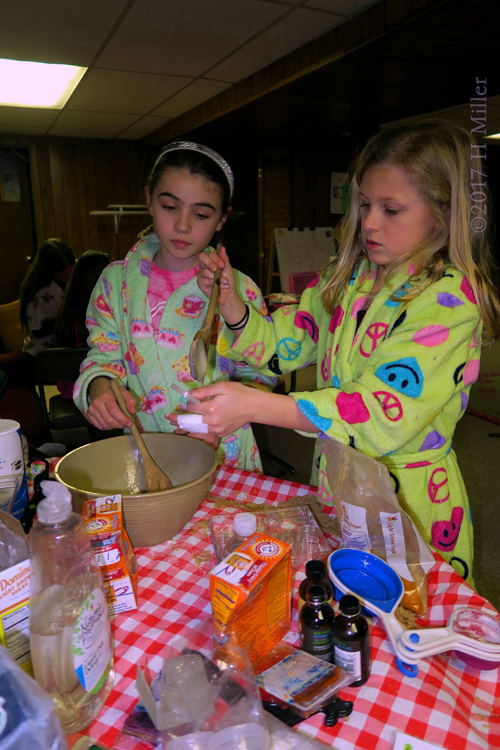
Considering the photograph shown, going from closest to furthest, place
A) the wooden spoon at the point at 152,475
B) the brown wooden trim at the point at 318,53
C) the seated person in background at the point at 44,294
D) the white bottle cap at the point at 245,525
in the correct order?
the white bottle cap at the point at 245,525
the wooden spoon at the point at 152,475
the brown wooden trim at the point at 318,53
the seated person in background at the point at 44,294

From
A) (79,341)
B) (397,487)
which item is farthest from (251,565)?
(79,341)

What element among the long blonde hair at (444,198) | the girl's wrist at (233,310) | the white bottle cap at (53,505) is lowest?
the white bottle cap at (53,505)

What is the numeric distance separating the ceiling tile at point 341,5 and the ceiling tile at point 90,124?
9.39 ft

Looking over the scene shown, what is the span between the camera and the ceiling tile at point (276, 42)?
111 inches

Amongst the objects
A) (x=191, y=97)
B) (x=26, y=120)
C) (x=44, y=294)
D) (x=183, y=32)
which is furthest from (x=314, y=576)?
(x=26, y=120)

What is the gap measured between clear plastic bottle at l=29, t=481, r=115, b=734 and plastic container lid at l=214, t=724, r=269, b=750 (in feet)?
0.51

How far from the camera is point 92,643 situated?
1.76ft

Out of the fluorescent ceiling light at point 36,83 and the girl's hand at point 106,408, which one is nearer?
the girl's hand at point 106,408

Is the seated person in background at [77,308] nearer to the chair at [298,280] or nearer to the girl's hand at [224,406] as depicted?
the girl's hand at [224,406]

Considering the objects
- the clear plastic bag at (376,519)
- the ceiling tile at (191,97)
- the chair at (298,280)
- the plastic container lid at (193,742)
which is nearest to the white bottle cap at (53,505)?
the plastic container lid at (193,742)

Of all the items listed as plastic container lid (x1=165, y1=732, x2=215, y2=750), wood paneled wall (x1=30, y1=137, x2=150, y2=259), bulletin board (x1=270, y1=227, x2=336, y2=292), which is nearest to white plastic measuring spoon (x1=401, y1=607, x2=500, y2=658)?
plastic container lid (x1=165, y1=732, x2=215, y2=750)

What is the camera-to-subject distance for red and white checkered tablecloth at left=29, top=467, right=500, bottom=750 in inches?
21.6

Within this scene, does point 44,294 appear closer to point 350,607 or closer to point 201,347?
point 201,347

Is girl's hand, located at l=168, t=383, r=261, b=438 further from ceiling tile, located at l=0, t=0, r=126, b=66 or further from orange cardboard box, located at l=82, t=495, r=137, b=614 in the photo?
ceiling tile, located at l=0, t=0, r=126, b=66
